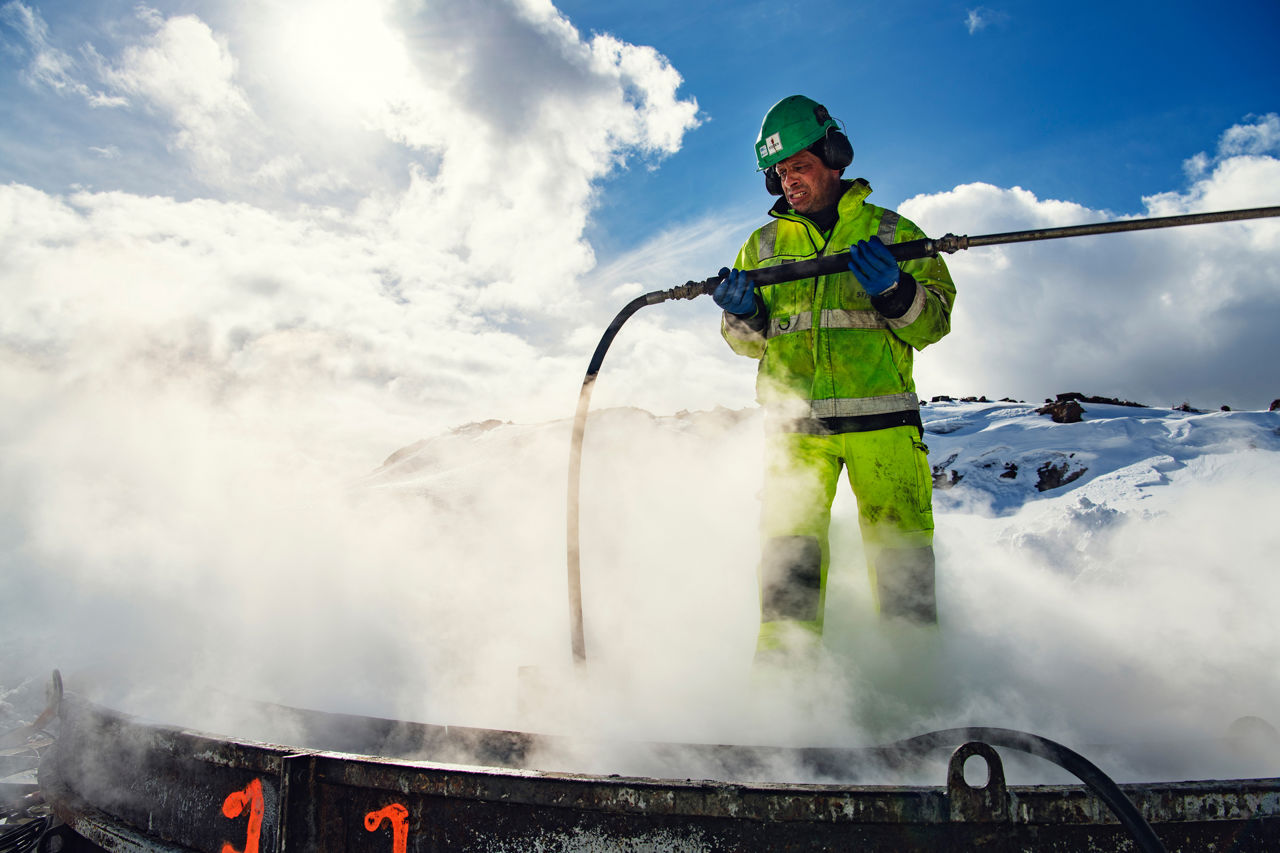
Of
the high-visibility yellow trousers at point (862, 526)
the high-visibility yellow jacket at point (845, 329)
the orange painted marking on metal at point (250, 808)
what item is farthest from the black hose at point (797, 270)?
the orange painted marking on metal at point (250, 808)

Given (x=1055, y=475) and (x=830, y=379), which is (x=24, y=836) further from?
(x=1055, y=475)

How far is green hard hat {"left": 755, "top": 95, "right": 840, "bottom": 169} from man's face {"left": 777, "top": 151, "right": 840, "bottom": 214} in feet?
0.16

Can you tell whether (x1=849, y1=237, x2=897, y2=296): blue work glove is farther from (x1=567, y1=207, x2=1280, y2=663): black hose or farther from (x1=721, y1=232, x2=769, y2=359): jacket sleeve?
(x1=721, y1=232, x2=769, y2=359): jacket sleeve

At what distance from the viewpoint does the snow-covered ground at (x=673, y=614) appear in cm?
230

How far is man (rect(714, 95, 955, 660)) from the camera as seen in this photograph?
7.22ft

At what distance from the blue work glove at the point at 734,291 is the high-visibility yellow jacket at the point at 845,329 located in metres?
0.11

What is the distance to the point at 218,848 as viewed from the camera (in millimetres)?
1468

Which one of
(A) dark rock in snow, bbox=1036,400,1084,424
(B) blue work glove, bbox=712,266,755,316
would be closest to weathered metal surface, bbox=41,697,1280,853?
(B) blue work glove, bbox=712,266,755,316

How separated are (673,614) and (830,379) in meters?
1.80

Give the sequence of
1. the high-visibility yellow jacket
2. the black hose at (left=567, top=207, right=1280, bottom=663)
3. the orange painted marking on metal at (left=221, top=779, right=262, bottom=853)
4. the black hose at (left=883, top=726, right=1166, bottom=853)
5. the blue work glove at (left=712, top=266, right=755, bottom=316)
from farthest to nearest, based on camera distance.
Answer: the blue work glove at (left=712, top=266, right=755, bottom=316), the high-visibility yellow jacket, the black hose at (left=567, top=207, right=1280, bottom=663), the orange painted marking on metal at (left=221, top=779, right=262, bottom=853), the black hose at (left=883, top=726, right=1166, bottom=853)

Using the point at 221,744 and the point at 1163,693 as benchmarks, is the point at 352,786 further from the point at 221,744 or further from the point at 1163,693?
the point at 1163,693

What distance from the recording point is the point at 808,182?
249 centimetres

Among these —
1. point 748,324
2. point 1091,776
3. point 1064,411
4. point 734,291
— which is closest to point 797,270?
point 734,291

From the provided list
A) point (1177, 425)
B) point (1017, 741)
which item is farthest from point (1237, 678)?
point (1177, 425)
